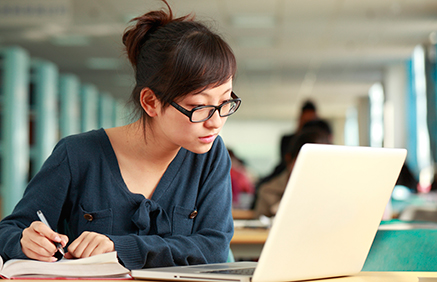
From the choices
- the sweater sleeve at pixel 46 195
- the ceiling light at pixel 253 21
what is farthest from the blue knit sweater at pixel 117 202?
the ceiling light at pixel 253 21

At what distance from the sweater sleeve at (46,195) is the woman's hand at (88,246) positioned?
0.23m

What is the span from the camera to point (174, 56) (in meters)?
1.15

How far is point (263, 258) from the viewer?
78 centimetres

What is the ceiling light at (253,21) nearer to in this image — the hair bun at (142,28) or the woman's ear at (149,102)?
the hair bun at (142,28)

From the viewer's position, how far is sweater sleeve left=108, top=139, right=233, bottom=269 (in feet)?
3.36

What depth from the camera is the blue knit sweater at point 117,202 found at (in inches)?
46.3

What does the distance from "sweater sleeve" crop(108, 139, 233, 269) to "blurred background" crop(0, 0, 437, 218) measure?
234 centimetres

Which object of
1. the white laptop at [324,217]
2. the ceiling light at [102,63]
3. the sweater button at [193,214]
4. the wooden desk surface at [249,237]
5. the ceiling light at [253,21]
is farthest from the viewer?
the ceiling light at [102,63]

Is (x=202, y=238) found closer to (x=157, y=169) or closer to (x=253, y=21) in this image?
(x=157, y=169)

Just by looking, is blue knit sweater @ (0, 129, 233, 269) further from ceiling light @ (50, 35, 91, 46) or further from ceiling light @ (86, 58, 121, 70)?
ceiling light @ (86, 58, 121, 70)

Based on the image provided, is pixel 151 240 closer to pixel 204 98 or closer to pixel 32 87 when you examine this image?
pixel 204 98

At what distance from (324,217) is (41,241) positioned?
504 millimetres

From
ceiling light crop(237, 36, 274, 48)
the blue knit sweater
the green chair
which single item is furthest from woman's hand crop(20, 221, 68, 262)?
ceiling light crop(237, 36, 274, 48)

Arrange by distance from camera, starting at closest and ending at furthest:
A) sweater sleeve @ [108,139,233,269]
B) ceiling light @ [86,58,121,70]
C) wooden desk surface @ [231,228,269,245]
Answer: sweater sleeve @ [108,139,233,269] → wooden desk surface @ [231,228,269,245] → ceiling light @ [86,58,121,70]
